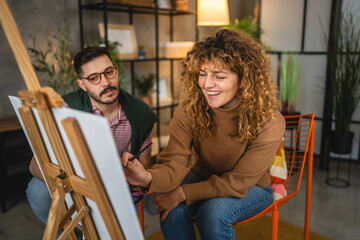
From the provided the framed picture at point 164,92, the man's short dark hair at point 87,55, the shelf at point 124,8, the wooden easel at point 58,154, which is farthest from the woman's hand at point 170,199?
the framed picture at point 164,92

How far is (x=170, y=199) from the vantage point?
142cm

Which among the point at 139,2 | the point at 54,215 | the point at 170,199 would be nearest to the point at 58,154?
the point at 54,215

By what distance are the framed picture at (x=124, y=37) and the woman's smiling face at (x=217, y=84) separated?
77.2 inches

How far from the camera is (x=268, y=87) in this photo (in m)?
1.52

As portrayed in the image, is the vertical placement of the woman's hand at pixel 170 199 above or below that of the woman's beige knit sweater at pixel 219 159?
below

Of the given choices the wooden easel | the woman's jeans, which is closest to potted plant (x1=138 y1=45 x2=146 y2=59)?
the woman's jeans

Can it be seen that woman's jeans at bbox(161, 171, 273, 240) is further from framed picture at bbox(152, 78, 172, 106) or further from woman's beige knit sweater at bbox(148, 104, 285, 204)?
framed picture at bbox(152, 78, 172, 106)

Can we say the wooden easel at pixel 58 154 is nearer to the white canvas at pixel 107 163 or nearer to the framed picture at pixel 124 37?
the white canvas at pixel 107 163

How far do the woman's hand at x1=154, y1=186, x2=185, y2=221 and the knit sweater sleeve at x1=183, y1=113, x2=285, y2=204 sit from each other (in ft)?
0.08

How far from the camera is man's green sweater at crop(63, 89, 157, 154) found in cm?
166

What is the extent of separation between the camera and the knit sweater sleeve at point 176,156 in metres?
1.45

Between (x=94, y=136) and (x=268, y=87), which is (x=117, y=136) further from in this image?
(x=94, y=136)

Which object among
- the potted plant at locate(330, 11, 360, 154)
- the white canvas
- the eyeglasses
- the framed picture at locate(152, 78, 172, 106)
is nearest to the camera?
the white canvas

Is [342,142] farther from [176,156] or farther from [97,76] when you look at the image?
[97,76]
